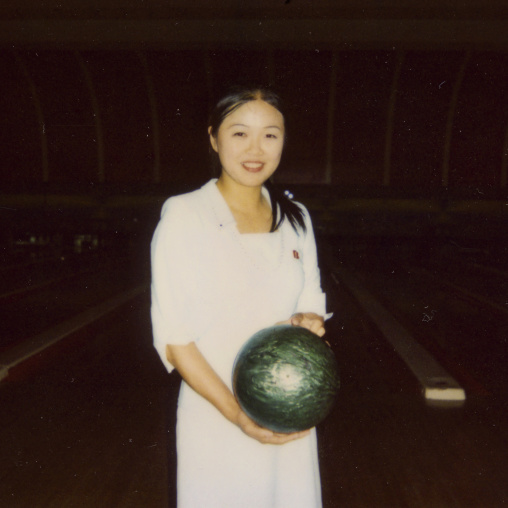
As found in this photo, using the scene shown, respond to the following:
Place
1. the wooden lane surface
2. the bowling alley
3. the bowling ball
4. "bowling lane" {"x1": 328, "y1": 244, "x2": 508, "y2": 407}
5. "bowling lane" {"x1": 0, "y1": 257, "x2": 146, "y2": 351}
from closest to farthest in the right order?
the bowling ball < the bowling alley < the wooden lane surface < "bowling lane" {"x1": 328, "y1": 244, "x2": 508, "y2": 407} < "bowling lane" {"x1": 0, "y1": 257, "x2": 146, "y2": 351}

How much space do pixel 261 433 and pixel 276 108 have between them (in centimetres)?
71

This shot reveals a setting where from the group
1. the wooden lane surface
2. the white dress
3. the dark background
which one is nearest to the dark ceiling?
the dark background

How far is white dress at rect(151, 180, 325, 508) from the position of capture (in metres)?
1.14

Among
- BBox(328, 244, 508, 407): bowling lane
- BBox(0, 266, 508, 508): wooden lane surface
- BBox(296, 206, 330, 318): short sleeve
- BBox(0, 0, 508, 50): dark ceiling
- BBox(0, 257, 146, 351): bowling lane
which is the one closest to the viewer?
BBox(296, 206, 330, 318): short sleeve

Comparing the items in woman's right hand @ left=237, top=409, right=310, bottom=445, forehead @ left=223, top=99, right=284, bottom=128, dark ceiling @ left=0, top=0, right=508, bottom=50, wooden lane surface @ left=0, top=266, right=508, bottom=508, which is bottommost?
wooden lane surface @ left=0, top=266, right=508, bottom=508

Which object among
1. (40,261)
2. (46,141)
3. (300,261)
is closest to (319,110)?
(46,141)

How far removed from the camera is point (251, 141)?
1.23 m

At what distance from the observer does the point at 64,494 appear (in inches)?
92.7

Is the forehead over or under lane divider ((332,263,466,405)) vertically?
over

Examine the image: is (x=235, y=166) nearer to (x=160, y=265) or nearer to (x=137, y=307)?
(x=160, y=265)

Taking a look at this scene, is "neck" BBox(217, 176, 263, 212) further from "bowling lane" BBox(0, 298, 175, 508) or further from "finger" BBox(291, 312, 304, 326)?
"bowling lane" BBox(0, 298, 175, 508)

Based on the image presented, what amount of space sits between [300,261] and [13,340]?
4.25 metres

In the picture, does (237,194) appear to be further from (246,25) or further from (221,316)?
(246,25)

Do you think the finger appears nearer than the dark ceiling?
Yes
